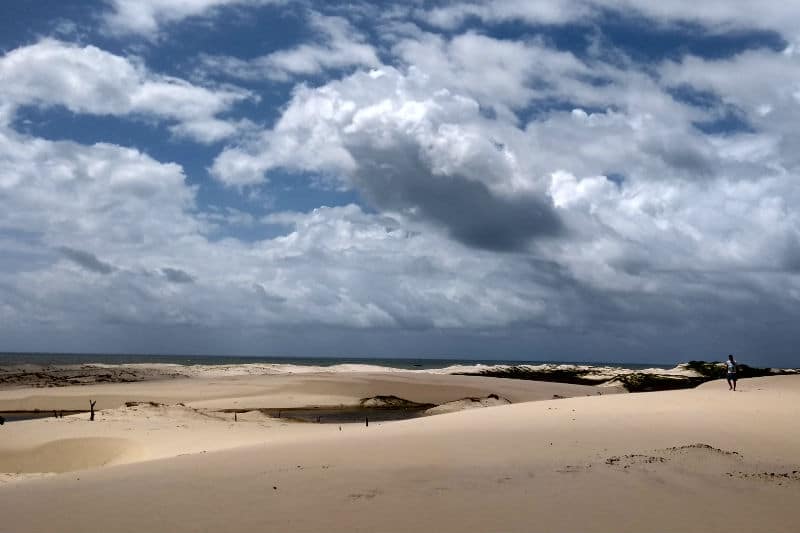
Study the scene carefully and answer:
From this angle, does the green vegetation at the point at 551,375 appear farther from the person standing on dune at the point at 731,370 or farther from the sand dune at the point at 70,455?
the sand dune at the point at 70,455

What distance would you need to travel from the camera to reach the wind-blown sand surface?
26.0 ft

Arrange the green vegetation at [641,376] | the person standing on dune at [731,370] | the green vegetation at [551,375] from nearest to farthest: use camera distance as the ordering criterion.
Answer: the person standing on dune at [731,370] → the green vegetation at [641,376] → the green vegetation at [551,375]

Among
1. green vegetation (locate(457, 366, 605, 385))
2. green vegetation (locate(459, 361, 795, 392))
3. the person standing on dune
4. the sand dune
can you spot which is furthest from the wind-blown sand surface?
green vegetation (locate(457, 366, 605, 385))

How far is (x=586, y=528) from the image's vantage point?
7.39 metres

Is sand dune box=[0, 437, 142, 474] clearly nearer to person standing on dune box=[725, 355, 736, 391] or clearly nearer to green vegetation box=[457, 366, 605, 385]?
person standing on dune box=[725, 355, 736, 391]

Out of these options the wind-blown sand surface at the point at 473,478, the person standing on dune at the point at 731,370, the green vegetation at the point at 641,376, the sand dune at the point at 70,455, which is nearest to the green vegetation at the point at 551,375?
the green vegetation at the point at 641,376

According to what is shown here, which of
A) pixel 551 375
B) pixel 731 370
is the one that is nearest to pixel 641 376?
pixel 551 375

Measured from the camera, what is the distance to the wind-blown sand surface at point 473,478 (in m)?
7.93

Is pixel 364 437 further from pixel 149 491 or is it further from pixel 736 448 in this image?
pixel 736 448

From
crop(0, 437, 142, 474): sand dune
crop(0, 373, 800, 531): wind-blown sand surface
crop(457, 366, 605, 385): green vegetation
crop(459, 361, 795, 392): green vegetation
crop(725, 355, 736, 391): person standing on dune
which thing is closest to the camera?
crop(0, 373, 800, 531): wind-blown sand surface

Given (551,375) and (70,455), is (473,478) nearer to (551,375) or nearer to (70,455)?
(70,455)

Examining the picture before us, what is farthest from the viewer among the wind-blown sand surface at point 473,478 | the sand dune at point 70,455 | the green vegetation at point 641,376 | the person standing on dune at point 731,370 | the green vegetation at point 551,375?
the green vegetation at point 551,375

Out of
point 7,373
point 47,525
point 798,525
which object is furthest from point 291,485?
point 7,373

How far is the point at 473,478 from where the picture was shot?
1005 cm
